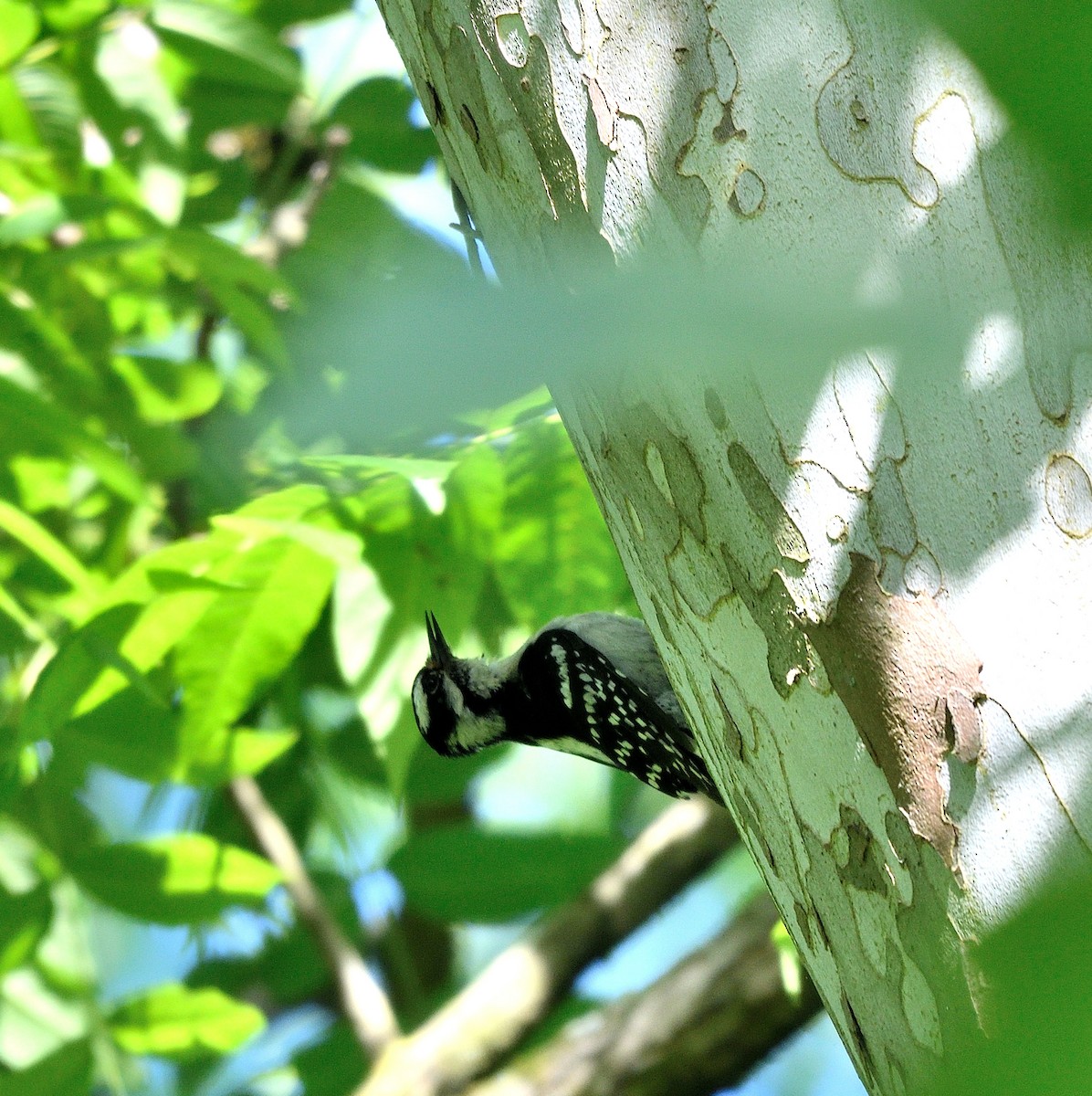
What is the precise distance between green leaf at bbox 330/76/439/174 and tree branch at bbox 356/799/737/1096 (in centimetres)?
241

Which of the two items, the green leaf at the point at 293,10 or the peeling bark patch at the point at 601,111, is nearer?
the peeling bark patch at the point at 601,111

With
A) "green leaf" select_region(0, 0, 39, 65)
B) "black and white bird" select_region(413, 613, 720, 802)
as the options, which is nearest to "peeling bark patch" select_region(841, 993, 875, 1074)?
"black and white bird" select_region(413, 613, 720, 802)

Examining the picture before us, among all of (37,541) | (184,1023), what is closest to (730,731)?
(37,541)

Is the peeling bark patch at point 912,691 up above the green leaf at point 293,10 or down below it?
below

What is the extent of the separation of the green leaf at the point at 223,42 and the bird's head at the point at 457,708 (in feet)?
6.08

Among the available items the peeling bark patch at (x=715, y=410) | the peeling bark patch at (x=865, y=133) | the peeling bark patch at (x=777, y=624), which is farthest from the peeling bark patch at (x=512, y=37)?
the peeling bark patch at (x=777, y=624)

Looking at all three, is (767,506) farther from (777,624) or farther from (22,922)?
(22,922)

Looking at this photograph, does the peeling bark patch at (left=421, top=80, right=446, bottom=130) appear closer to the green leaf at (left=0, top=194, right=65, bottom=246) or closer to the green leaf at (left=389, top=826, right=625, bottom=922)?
the green leaf at (left=0, top=194, right=65, bottom=246)

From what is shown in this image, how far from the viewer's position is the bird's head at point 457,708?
4.20m

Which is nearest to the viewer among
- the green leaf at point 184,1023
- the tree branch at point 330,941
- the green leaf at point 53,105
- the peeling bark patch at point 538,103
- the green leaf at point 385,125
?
the peeling bark patch at point 538,103

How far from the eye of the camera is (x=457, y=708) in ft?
13.9

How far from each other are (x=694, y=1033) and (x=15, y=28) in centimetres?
364

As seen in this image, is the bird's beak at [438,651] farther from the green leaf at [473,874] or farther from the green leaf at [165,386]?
the green leaf at [165,386]

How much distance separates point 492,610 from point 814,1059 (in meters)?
2.85
